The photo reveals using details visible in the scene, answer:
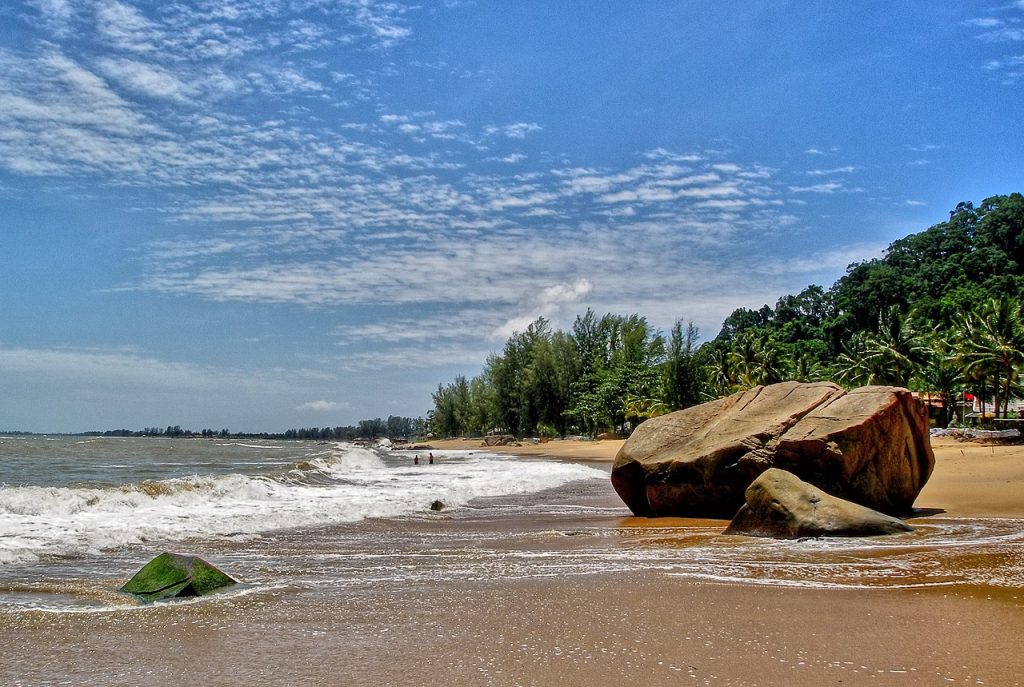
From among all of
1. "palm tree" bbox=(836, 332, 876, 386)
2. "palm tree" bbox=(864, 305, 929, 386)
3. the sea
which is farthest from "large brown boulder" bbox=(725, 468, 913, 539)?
"palm tree" bbox=(836, 332, 876, 386)

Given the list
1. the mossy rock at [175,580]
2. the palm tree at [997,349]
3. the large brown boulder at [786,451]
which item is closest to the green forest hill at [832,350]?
the palm tree at [997,349]

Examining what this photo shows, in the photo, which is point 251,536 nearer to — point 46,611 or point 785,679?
point 46,611

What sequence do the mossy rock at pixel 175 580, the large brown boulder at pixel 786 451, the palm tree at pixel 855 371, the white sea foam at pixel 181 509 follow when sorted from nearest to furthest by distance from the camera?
the mossy rock at pixel 175 580 → the white sea foam at pixel 181 509 → the large brown boulder at pixel 786 451 → the palm tree at pixel 855 371

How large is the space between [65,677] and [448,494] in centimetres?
1344

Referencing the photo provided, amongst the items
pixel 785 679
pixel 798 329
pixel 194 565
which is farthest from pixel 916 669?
pixel 798 329

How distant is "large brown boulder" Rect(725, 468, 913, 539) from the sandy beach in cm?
60

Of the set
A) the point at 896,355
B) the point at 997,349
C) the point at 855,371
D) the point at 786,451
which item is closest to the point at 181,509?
the point at 786,451

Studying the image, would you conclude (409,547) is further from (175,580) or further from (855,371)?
A: (855,371)

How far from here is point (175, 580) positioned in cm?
573

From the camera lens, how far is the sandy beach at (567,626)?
12.3 feet

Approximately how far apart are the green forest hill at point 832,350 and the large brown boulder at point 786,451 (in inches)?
1323

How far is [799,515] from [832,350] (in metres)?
95.4

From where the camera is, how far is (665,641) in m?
4.26

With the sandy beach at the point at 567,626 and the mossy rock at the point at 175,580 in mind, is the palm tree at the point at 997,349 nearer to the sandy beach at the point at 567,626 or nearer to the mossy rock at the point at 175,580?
the sandy beach at the point at 567,626
